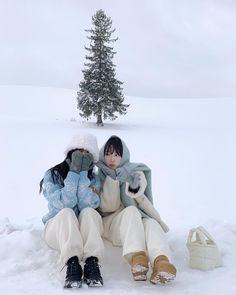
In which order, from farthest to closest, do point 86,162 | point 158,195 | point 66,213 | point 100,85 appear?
1. point 100,85
2. point 158,195
3. point 86,162
4. point 66,213

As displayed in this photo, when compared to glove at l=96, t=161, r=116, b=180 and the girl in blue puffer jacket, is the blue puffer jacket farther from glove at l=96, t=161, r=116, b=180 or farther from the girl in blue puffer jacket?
glove at l=96, t=161, r=116, b=180

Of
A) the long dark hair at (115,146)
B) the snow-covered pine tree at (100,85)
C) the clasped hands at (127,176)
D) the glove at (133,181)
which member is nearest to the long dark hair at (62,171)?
the clasped hands at (127,176)

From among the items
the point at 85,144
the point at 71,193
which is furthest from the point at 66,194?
the point at 85,144

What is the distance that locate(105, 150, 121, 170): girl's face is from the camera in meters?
3.85

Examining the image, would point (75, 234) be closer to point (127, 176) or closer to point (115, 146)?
point (127, 176)

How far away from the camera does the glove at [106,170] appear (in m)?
3.82

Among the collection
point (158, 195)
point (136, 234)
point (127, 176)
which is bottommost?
point (158, 195)

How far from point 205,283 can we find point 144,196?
905 mm

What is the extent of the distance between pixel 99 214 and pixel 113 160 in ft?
1.67

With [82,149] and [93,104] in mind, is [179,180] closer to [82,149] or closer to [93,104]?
[82,149]

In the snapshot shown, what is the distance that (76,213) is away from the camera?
3643 mm

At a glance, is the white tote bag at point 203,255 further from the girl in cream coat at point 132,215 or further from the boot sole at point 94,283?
the boot sole at point 94,283

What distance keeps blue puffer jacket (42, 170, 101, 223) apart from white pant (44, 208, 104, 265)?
0.09m

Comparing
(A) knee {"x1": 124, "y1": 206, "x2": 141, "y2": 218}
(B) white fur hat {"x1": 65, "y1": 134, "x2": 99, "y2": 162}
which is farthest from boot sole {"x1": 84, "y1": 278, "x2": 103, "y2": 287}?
(B) white fur hat {"x1": 65, "y1": 134, "x2": 99, "y2": 162}
